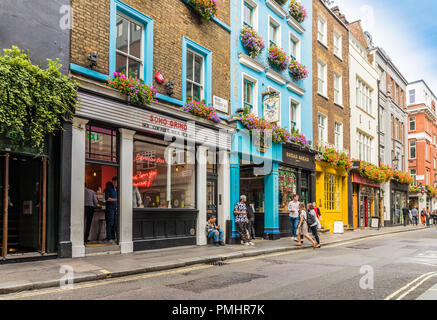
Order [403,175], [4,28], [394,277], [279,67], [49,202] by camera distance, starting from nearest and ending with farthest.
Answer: [394,277] → [4,28] → [49,202] → [279,67] → [403,175]

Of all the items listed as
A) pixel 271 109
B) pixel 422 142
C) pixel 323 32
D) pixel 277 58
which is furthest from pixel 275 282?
pixel 422 142

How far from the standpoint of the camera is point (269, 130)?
1633 centimetres

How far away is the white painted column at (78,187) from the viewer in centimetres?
934

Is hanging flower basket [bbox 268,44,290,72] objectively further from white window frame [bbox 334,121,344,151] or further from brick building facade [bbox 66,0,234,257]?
white window frame [bbox 334,121,344,151]

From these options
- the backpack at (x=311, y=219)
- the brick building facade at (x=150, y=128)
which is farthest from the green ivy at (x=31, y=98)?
the backpack at (x=311, y=219)

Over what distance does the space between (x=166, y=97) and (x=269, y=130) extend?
18.9 feet

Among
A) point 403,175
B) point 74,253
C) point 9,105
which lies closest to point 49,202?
point 74,253

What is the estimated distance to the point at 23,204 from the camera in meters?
9.74

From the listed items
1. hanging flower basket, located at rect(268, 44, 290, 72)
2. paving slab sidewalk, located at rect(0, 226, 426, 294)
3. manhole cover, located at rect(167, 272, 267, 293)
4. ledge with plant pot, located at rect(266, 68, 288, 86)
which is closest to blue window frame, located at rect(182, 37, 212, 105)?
ledge with plant pot, located at rect(266, 68, 288, 86)

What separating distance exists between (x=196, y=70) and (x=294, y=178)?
8.26 meters

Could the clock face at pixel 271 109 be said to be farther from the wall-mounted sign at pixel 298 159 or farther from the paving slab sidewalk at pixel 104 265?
the paving slab sidewalk at pixel 104 265

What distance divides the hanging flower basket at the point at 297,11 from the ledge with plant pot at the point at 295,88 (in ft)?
12.0

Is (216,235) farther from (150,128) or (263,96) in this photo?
(263,96)

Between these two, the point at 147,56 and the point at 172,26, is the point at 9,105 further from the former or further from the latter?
the point at 172,26
